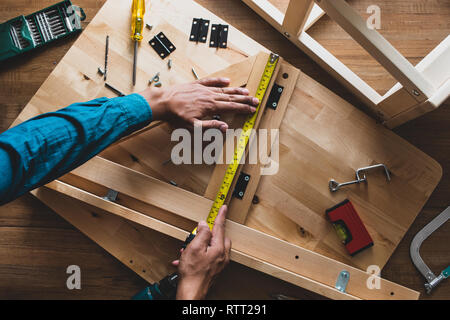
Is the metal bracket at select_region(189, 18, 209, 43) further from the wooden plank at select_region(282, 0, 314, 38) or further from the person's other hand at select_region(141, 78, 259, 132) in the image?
the wooden plank at select_region(282, 0, 314, 38)

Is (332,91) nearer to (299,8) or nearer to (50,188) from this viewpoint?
(299,8)

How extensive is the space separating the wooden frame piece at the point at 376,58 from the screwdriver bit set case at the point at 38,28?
3.11 feet

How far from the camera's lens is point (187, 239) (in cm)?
135

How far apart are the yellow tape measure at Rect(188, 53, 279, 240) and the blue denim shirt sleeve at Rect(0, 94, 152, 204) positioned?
426mm

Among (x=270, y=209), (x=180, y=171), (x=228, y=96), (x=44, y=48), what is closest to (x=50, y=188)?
(x=180, y=171)

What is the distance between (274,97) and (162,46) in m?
0.59

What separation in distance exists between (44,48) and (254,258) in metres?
1.54

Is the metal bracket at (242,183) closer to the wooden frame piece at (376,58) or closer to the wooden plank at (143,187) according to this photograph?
the wooden plank at (143,187)

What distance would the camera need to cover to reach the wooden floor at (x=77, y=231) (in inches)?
64.8

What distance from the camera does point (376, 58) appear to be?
1.23m

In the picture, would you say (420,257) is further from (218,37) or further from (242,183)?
(218,37)

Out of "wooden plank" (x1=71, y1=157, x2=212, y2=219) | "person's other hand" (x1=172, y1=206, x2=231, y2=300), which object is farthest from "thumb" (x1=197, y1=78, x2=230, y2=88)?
"person's other hand" (x1=172, y1=206, x2=231, y2=300)
